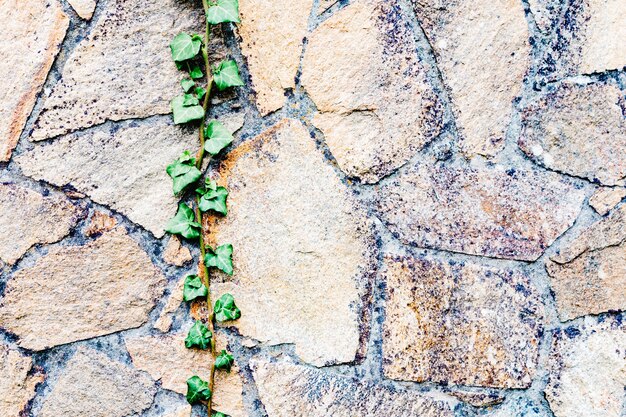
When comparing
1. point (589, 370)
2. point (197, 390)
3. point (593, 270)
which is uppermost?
point (197, 390)

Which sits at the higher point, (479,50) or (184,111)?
(184,111)

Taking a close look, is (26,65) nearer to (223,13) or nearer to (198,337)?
(223,13)

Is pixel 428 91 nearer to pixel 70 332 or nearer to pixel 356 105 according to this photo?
pixel 356 105

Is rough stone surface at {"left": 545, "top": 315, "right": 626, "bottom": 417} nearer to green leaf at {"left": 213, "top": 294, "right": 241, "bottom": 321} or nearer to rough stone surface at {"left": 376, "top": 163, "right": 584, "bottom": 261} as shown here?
rough stone surface at {"left": 376, "top": 163, "right": 584, "bottom": 261}

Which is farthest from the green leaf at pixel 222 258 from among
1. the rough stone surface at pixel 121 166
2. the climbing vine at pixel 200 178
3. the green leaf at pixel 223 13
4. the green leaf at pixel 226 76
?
the green leaf at pixel 223 13

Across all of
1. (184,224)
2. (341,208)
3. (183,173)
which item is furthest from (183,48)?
(341,208)

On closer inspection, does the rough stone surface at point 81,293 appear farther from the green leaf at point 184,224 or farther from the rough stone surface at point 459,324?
the rough stone surface at point 459,324
